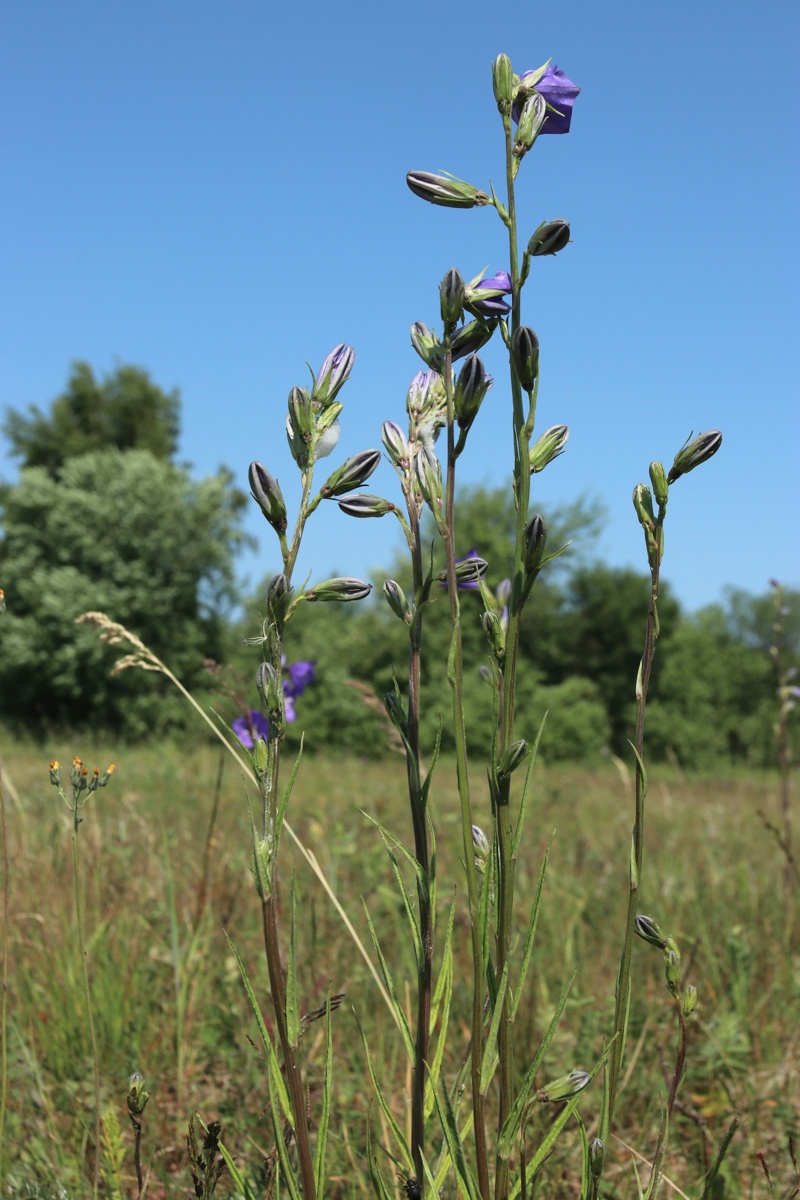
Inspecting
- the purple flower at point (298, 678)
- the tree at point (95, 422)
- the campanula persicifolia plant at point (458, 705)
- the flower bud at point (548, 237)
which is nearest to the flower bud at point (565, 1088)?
the campanula persicifolia plant at point (458, 705)

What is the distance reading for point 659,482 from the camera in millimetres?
1079

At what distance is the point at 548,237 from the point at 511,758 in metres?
0.60

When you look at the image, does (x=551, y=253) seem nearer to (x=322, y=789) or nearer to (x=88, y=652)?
(x=322, y=789)

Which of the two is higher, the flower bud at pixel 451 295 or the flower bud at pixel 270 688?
the flower bud at pixel 451 295

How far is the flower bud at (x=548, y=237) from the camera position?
3.37 ft

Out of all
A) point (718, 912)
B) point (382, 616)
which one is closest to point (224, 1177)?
point (718, 912)

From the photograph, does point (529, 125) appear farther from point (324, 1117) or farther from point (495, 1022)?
point (324, 1117)

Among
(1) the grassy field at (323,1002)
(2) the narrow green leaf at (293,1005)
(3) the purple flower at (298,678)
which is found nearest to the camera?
(2) the narrow green leaf at (293,1005)

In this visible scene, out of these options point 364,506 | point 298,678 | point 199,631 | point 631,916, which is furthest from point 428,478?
point 199,631

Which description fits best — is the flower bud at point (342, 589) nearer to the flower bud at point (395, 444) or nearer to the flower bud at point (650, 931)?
the flower bud at point (395, 444)

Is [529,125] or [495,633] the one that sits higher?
[529,125]

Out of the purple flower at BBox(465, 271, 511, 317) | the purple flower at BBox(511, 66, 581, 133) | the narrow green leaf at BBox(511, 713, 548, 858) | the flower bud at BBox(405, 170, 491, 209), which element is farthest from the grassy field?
the purple flower at BBox(511, 66, 581, 133)

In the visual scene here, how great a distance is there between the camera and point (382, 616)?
63.0ft

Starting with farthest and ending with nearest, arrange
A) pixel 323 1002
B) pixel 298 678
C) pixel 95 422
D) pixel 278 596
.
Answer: pixel 95 422, pixel 298 678, pixel 323 1002, pixel 278 596
